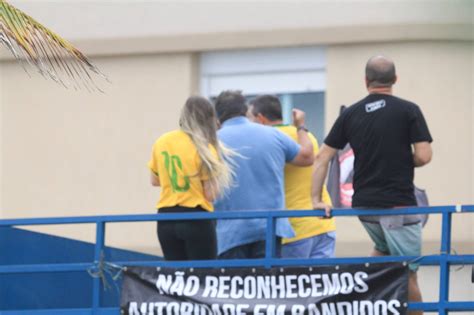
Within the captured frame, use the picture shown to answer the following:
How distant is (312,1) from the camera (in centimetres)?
1305

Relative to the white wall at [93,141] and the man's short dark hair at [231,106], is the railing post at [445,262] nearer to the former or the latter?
the man's short dark hair at [231,106]

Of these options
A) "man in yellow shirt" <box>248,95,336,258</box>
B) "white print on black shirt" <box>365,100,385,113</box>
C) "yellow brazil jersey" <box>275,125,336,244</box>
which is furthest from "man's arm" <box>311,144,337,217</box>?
"yellow brazil jersey" <box>275,125,336,244</box>

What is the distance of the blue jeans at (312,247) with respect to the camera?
9695mm

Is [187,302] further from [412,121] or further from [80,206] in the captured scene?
[80,206]

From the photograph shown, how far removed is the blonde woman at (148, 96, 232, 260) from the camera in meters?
8.96

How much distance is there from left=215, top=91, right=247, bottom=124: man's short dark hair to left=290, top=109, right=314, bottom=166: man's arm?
401mm

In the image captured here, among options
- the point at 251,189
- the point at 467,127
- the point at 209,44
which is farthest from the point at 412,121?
the point at 209,44

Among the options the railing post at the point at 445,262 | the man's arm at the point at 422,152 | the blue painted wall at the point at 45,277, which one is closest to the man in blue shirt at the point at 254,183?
the blue painted wall at the point at 45,277

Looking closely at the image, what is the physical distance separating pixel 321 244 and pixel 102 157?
453 centimetres

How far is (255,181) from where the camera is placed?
371 inches

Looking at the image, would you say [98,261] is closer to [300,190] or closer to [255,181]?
[255,181]

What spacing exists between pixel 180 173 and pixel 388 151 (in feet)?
4.86

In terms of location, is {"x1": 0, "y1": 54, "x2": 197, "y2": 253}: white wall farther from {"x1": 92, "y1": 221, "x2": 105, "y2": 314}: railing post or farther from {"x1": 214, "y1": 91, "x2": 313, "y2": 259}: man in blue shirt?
{"x1": 92, "y1": 221, "x2": 105, "y2": 314}: railing post

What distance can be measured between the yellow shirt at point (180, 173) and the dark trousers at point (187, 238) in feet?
0.21
